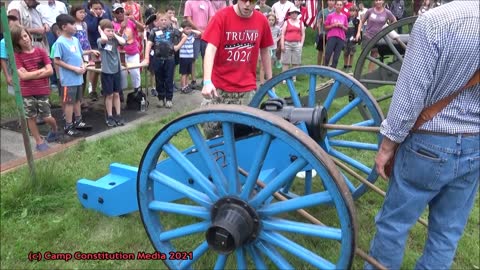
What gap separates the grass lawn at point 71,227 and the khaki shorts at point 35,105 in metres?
0.82

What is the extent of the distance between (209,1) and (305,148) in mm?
6311

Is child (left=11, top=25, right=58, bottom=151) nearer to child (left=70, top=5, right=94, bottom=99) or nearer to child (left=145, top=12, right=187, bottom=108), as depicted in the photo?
child (left=70, top=5, right=94, bottom=99)

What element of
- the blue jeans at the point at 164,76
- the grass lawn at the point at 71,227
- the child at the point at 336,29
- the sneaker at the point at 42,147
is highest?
the child at the point at 336,29

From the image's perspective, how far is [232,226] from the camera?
1881 mm

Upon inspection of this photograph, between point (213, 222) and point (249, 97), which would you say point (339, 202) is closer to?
point (213, 222)

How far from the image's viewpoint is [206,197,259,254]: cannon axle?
188 centimetres

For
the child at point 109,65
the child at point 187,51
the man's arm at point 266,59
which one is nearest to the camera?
the man's arm at point 266,59

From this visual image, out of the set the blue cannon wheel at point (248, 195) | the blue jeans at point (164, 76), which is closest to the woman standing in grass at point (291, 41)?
the blue jeans at point (164, 76)

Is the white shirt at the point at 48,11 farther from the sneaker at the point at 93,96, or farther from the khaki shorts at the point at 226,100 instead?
the khaki shorts at the point at 226,100

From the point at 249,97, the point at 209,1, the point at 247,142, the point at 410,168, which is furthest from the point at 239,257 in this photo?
the point at 209,1

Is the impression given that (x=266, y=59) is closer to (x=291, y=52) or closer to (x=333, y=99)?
(x=333, y=99)

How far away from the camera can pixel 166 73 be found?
249 inches

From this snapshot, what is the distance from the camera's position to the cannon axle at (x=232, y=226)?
1885 millimetres

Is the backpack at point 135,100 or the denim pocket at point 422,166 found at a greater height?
the denim pocket at point 422,166
